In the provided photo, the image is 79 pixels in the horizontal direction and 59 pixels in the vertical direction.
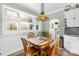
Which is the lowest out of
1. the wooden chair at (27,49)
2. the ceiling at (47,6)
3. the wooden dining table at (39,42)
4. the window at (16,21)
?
the wooden chair at (27,49)

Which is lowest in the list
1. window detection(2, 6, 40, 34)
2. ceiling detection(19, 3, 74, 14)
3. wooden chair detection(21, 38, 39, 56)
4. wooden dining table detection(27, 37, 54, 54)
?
wooden chair detection(21, 38, 39, 56)

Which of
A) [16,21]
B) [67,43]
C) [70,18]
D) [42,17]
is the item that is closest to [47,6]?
[42,17]

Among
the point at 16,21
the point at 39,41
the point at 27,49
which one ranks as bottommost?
the point at 27,49

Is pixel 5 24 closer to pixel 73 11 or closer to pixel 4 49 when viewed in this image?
pixel 4 49

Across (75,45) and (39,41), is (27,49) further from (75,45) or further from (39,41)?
(75,45)

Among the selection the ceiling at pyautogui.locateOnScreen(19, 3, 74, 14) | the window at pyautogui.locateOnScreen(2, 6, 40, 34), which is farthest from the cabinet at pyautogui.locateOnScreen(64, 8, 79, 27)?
the window at pyautogui.locateOnScreen(2, 6, 40, 34)

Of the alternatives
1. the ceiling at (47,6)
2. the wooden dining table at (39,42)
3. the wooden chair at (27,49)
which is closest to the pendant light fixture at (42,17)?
the ceiling at (47,6)

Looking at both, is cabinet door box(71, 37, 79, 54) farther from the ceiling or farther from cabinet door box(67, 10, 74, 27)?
the ceiling

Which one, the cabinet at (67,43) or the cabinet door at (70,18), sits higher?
the cabinet door at (70,18)

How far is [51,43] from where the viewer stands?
6.20ft

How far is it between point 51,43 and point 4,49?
626 mm

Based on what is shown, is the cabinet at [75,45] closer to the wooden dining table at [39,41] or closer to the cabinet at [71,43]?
the cabinet at [71,43]

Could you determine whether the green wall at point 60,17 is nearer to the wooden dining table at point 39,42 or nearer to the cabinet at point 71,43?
the cabinet at point 71,43

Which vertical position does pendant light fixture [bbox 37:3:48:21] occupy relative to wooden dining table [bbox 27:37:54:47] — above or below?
above
